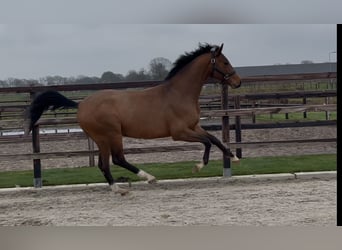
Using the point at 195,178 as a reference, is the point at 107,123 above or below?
above

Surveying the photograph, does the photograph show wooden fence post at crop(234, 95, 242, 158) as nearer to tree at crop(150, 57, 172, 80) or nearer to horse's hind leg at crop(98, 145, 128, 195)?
tree at crop(150, 57, 172, 80)

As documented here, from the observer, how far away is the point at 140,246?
3.53 meters

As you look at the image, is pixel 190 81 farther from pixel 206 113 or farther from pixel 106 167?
pixel 106 167

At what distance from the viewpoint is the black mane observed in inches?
195

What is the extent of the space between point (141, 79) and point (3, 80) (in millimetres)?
1523

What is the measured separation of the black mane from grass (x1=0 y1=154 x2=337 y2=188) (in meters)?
1.33

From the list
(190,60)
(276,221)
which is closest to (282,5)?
(190,60)

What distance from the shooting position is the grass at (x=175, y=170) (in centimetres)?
574

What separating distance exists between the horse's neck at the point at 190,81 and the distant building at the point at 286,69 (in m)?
0.46

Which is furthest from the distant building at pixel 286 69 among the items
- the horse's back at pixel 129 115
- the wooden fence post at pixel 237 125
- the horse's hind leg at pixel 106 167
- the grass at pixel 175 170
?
the horse's hind leg at pixel 106 167

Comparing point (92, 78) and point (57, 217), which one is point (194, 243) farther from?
point (92, 78)

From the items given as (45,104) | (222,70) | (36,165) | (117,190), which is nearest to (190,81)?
(222,70)

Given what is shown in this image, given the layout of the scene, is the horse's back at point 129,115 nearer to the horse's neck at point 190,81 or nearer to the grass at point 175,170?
the horse's neck at point 190,81

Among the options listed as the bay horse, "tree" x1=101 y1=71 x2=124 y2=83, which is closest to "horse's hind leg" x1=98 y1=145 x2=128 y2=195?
the bay horse
